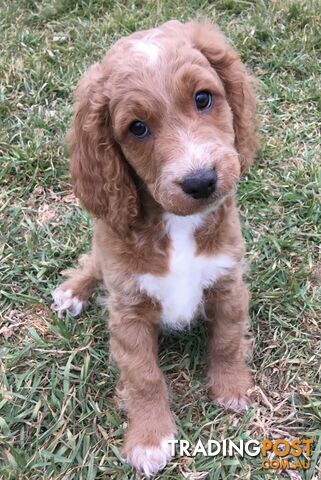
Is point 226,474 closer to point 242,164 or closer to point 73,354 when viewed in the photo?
point 73,354

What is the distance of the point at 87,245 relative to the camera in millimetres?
4598

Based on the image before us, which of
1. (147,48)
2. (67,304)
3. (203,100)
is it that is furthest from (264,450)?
(147,48)

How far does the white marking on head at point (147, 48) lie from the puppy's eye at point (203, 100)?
271mm

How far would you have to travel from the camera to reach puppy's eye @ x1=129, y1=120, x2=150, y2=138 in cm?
295

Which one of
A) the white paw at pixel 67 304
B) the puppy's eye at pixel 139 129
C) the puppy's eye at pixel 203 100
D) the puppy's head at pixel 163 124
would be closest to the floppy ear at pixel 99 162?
the puppy's head at pixel 163 124

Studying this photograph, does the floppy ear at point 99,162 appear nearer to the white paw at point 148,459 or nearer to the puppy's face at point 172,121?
the puppy's face at point 172,121

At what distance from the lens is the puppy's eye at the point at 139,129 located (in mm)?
2951

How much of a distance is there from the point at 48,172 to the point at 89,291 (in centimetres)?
125

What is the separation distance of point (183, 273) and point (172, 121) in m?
0.87

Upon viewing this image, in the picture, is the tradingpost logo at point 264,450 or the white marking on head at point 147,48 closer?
the white marking on head at point 147,48

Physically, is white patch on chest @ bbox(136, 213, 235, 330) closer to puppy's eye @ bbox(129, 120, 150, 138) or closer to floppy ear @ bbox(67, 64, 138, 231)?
floppy ear @ bbox(67, 64, 138, 231)

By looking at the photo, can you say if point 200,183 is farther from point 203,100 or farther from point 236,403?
point 236,403

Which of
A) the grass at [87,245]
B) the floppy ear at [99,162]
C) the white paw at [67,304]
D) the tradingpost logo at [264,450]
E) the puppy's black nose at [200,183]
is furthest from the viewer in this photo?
the white paw at [67,304]

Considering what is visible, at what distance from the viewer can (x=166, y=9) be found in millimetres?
6199
